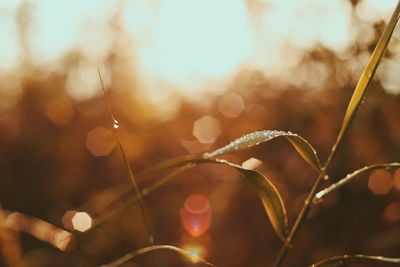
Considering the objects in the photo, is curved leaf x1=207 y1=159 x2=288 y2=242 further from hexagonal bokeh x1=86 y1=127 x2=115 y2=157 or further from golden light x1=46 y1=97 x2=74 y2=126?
golden light x1=46 y1=97 x2=74 y2=126

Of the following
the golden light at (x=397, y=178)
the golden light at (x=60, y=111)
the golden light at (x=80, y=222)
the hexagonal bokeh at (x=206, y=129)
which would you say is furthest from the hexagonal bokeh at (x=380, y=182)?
the golden light at (x=60, y=111)

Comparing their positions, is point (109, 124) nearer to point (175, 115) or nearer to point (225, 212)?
point (175, 115)

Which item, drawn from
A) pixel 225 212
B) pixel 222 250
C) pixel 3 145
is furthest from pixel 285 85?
pixel 3 145

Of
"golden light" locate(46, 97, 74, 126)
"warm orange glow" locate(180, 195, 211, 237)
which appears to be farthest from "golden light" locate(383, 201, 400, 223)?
"golden light" locate(46, 97, 74, 126)

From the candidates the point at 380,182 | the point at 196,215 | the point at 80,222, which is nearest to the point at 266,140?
the point at 80,222

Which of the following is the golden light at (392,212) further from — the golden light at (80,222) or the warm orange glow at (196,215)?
the golden light at (80,222)

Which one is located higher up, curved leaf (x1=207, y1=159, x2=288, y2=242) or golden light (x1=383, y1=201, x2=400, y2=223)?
curved leaf (x1=207, y1=159, x2=288, y2=242)
